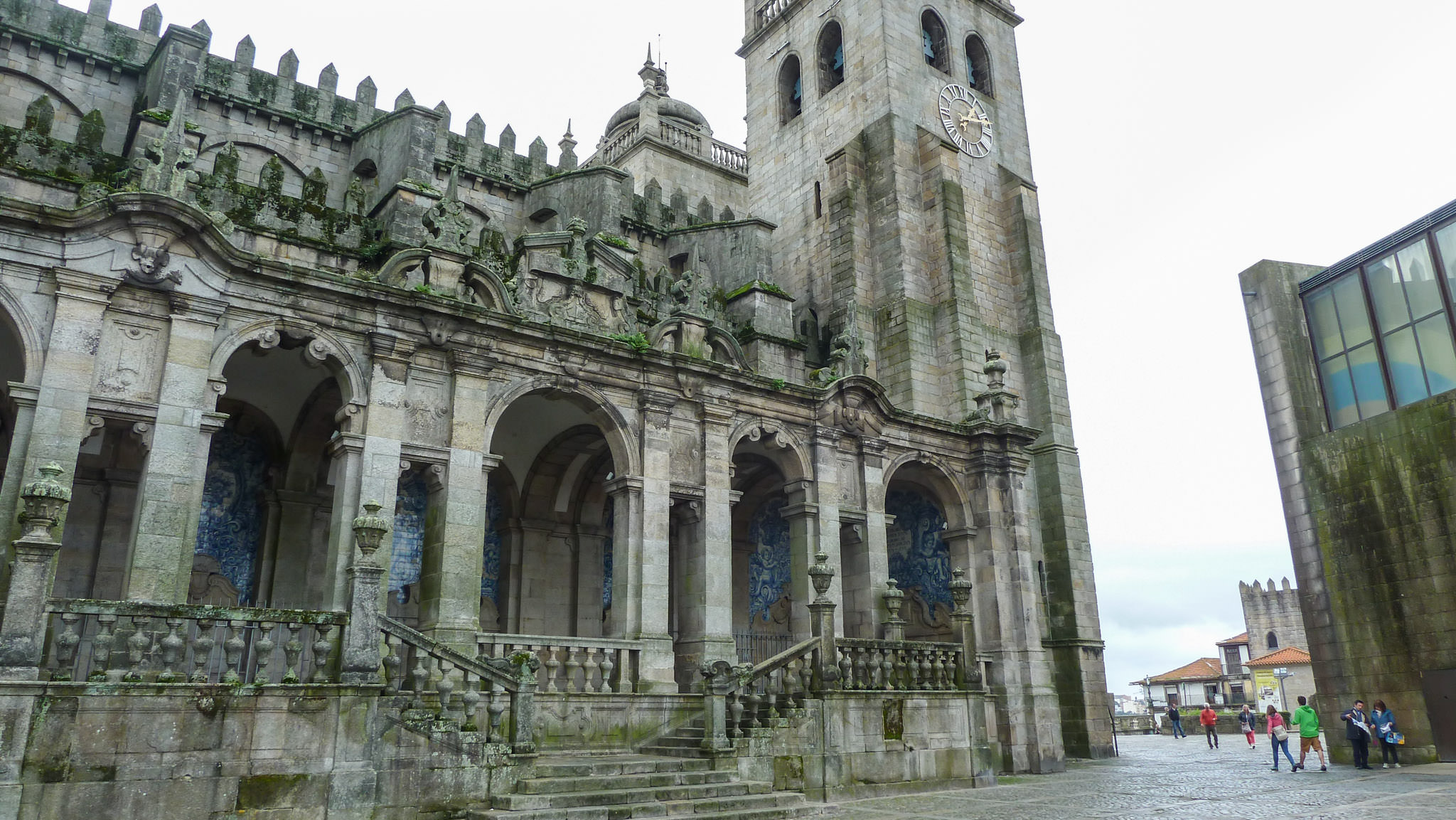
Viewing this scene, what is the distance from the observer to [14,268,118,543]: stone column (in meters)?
10.8

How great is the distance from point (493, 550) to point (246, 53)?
474 inches

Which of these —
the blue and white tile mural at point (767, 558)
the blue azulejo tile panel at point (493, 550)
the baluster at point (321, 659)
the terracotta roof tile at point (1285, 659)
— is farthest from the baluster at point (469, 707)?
the terracotta roof tile at point (1285, 659)

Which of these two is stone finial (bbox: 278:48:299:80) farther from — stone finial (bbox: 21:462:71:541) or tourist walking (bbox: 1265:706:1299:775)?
tourist walking (bbox: 1265:706:1299:775)

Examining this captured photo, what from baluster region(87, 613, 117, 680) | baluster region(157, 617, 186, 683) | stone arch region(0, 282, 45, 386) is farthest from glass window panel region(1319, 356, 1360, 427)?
stone arch region(0, 282, 45, 386)

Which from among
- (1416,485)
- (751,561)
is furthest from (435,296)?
(1416,485)

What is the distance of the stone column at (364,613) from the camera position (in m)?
10.5

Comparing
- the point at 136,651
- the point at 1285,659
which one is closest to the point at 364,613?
the point at 136,651

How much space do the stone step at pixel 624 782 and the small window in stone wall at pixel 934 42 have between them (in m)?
22.3

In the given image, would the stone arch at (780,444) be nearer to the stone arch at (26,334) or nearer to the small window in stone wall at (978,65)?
the stone arch at (26,334)

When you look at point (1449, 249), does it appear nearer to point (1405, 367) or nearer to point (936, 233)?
point (1405, 367)

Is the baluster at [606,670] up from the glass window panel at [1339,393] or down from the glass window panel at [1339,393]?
down

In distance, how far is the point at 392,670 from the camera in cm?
1110

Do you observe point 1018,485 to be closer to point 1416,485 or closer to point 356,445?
point 1416,485

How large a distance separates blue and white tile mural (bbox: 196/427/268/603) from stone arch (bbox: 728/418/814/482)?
823 cm
